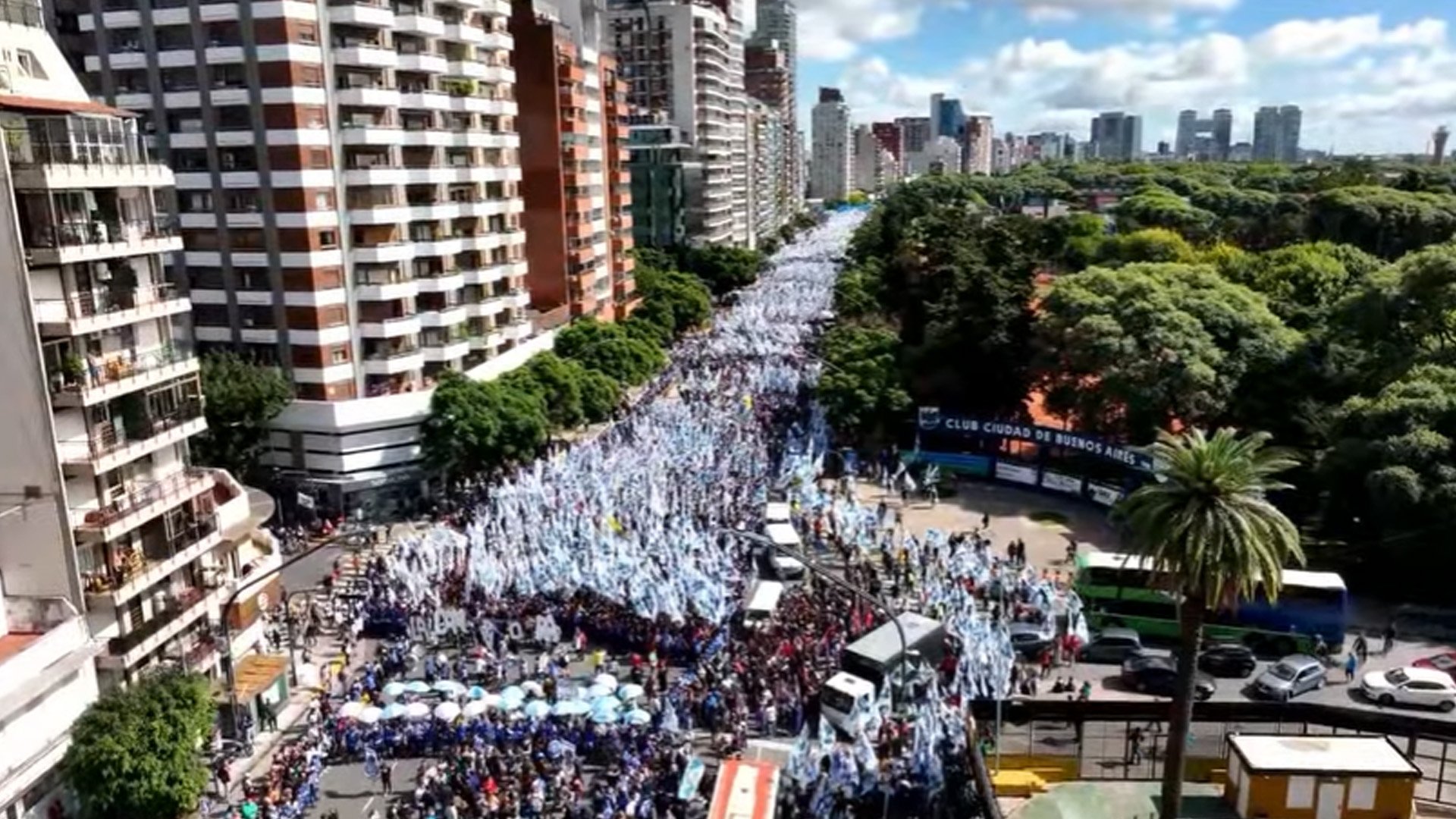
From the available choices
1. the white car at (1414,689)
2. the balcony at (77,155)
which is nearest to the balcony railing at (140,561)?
the balcony at (77,155)

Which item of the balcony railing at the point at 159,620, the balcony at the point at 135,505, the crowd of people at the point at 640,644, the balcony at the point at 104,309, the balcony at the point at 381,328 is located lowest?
the crowd of people at the point at 640,644

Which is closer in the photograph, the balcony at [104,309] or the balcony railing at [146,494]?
the balcony at [104,309]

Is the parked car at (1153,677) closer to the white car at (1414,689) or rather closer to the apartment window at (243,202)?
the white car at (1414,689)

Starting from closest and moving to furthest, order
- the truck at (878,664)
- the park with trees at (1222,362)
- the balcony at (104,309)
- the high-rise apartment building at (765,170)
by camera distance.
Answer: the balcony at (104,309) → the truck at (878,664) → the park with trees at (1222,362) → the high-rise apartment building at (765,170)

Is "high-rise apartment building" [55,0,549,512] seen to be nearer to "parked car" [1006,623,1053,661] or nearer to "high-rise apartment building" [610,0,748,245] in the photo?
"parked car" [1006,623,1053,661]

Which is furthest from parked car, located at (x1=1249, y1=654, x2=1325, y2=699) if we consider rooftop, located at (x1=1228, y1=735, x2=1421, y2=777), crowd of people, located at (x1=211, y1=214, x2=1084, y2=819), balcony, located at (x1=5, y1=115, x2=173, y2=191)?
balcony, located at (x1=5, y1=115, x2=173, y2=191)

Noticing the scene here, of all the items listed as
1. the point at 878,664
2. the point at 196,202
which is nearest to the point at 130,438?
the point at 878,664

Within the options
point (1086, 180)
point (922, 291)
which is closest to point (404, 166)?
point (922, 291)
